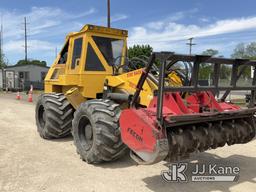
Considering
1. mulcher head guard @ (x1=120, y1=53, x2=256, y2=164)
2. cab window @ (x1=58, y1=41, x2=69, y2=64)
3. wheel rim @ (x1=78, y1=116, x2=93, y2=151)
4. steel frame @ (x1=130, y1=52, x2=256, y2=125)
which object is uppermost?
cab window @ (x1=58, y1=41, x2=69, y2=64)

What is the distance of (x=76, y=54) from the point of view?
7715 mm

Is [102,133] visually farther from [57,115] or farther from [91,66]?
[57,115]

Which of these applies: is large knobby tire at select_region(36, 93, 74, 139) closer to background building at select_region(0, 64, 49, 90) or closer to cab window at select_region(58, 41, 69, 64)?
cab window at select_region(58, 41, 69, 64)

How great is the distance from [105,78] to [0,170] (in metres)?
2.72

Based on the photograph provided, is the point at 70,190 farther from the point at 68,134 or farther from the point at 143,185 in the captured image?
the point at 68,134

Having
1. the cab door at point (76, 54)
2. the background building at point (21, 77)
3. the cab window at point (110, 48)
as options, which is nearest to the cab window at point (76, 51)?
the cab door at point (76, 54)

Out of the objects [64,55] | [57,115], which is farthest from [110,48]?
[57,115]

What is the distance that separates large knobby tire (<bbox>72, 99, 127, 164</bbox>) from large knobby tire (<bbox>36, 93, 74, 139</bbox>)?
5.05ft

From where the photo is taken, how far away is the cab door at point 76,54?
7505 millimetres

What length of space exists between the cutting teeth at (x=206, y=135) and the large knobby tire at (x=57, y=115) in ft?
11.5

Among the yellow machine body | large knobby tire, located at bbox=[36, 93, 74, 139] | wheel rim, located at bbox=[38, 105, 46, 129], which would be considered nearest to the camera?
the yellow machine body

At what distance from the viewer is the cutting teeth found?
501 centimetres

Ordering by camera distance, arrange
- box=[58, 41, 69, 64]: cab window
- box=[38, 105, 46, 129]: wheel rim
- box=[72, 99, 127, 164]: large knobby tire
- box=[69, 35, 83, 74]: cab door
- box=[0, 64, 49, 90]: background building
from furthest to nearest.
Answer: box=[0, 64, 49, 90]: background building → box=[38, 105, 46, 129]: wheel rim → box=[58, 41, 69, 64]: cab window → box=[69, 35, 83, 74]: cab door → box=[72, 99, 127, 164]: large knobby tire

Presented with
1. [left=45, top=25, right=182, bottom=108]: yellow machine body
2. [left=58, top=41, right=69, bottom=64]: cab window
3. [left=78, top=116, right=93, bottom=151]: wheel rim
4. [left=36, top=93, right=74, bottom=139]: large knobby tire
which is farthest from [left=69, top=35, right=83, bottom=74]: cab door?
[left=78, top=116, right=93, bottom=151]: wheel rim
